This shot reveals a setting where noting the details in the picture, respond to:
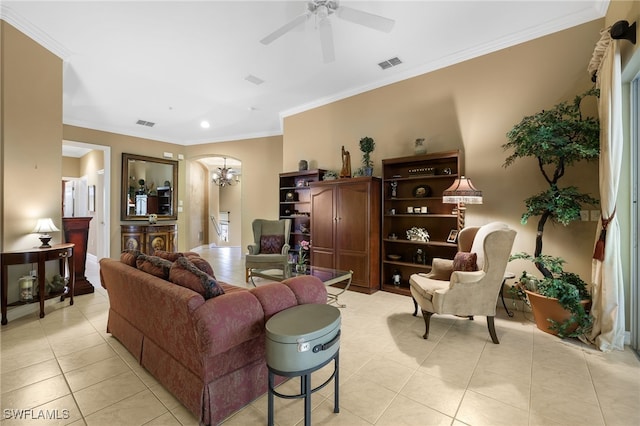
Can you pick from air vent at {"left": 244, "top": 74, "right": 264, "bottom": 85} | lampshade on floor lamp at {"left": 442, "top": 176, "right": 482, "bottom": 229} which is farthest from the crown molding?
lampshade on floor lamp at {"left": 442, "top": 176, "right": 482, "bottom": 229}

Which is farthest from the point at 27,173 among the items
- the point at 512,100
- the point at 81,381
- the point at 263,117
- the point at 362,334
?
the point at 512,100

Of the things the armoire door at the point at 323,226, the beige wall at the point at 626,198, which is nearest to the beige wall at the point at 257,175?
the armoire door at the point at 323,226

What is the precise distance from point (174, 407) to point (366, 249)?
9.69 feet

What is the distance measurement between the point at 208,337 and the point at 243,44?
3.47 metres

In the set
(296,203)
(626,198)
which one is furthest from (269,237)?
(626,198)

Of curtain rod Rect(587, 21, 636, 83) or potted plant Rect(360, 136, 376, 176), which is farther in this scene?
potted plant Rect(360, 136, 376, 176)

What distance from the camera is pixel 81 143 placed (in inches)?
233

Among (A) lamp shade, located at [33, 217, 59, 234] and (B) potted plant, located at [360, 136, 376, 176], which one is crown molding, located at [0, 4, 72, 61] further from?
(B) potted plant, located at [360, 136, 376, 176]

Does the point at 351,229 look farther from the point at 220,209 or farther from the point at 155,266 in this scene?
the point at 220,209

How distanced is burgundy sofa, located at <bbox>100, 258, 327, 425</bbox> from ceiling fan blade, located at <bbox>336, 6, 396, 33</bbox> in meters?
2.40

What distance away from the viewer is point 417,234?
12.9 feet

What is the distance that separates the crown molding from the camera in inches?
116

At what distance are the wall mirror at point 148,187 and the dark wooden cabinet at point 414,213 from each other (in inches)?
230

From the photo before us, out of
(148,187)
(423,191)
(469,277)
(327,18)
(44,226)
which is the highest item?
(327,18)
